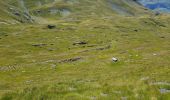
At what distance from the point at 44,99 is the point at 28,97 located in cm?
88

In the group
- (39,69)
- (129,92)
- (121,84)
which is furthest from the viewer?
(39,69)

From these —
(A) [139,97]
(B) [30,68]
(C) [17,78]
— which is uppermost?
(A) [139,97]

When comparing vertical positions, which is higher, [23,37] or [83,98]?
[83,98]

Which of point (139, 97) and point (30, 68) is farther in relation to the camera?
point (30, 68)

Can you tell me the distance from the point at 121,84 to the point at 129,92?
6.79ft

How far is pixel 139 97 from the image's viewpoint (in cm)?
1758

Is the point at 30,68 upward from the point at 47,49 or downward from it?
upward

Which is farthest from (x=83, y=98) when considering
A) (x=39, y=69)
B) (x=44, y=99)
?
(x=39, y=69)

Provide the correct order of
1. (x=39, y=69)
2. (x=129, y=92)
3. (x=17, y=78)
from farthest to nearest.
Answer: (x=39, y=69), (x=17, y=78), (x=129, y=92)

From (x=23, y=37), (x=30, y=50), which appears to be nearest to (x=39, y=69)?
(x=30, y=50)

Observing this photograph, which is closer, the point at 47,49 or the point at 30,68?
the point at 30,68

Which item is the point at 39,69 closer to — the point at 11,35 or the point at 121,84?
the point at 121,84

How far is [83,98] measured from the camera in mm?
17797

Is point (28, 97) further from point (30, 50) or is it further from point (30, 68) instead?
point (30, 50)
